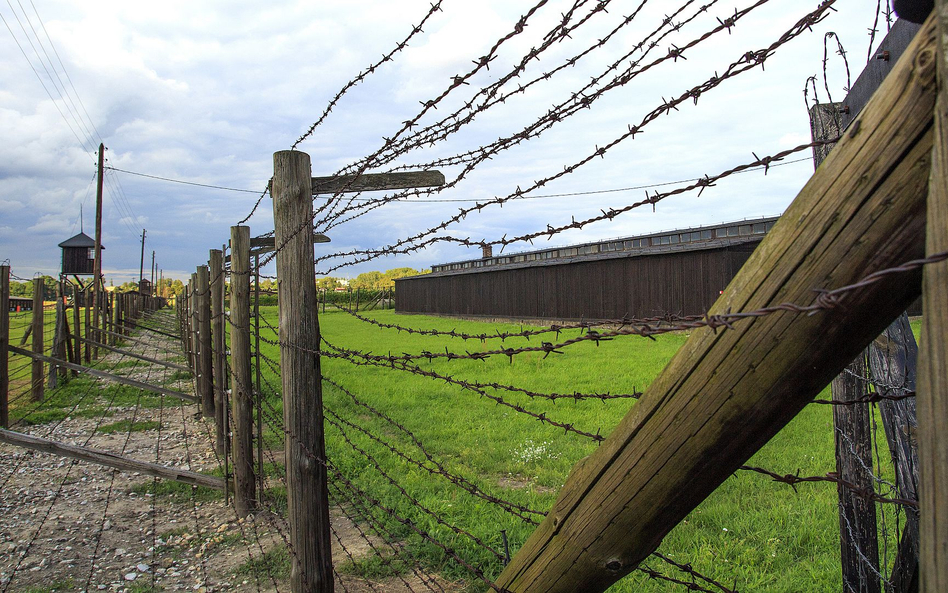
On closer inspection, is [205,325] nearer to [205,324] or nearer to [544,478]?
[205,324]

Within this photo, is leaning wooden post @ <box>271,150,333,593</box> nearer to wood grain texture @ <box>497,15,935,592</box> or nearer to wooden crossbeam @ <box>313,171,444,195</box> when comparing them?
wooden crossbeam @ <box>313,171,444,195</box>

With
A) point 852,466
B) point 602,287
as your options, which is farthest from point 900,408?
point 602,287

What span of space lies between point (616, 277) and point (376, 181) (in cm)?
2067

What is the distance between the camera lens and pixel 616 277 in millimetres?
22766

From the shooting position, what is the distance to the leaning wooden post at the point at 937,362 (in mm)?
767

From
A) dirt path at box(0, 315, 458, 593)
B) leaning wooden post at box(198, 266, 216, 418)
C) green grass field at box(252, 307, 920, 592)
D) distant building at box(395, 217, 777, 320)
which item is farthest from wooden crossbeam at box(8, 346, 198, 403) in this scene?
distant building at box(395, 217, 777, 320)

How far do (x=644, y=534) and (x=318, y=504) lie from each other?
1.97 m

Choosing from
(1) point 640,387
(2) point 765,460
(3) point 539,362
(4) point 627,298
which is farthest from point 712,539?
(4) point 627,298

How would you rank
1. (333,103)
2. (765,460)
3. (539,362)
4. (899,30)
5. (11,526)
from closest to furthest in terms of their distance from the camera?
1. (899,30)
2. (333,103)
3. (11,526)
4. (765,460)
5. (539,362)

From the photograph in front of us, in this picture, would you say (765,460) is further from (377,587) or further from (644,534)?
(644,534)

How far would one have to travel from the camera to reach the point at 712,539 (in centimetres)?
424

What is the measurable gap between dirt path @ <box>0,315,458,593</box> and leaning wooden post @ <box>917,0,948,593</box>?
2.83 metres

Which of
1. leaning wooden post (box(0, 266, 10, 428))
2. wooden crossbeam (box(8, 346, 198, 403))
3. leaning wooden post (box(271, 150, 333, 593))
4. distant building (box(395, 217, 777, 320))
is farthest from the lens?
distant building (box(395, 217, 777, 320))

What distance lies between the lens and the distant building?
19047 millimetres
